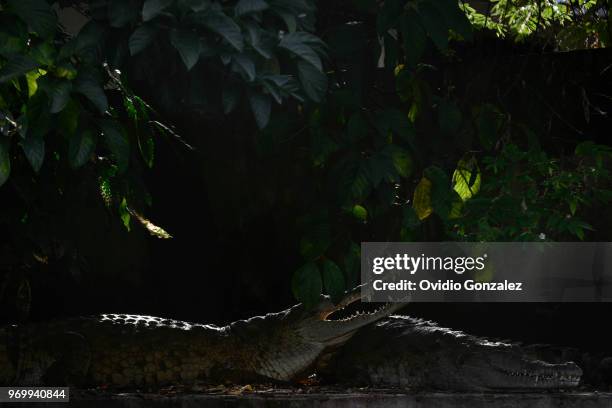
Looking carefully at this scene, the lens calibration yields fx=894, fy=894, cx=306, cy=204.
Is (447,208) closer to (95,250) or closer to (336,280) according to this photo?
(336,280)

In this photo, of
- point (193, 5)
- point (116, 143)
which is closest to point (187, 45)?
point (193, 5)

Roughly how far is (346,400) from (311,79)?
204 centimetres

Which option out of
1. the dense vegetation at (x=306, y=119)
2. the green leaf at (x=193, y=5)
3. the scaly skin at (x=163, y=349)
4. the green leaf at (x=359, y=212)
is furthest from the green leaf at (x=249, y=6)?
the scaly skin at (x=163, y=349)

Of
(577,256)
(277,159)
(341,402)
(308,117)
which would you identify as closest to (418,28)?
(308,117)

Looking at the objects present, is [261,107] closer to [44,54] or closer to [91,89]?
[91,89]

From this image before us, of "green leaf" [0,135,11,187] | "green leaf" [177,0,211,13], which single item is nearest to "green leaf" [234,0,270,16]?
"green leaf" [177,0,211,13]

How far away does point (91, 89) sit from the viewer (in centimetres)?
289

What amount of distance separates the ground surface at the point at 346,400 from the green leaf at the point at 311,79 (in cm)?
198

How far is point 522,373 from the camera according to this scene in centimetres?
503

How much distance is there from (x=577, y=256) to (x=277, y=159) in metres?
2.16

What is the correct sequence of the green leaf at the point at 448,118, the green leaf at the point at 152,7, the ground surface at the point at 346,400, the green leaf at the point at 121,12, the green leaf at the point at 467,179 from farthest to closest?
the ground surface at the point at 346,400
the green leaf at the point at 467,179
the green leaf at the point at 448,118
the green leaf at the point at 121,12
the green leaf at the point at 152,7

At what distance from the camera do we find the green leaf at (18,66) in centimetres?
279

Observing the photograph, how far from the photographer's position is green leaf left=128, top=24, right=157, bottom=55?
2.83 m

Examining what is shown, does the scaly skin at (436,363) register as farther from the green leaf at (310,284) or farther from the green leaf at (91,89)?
the green leaf at (91,89)
